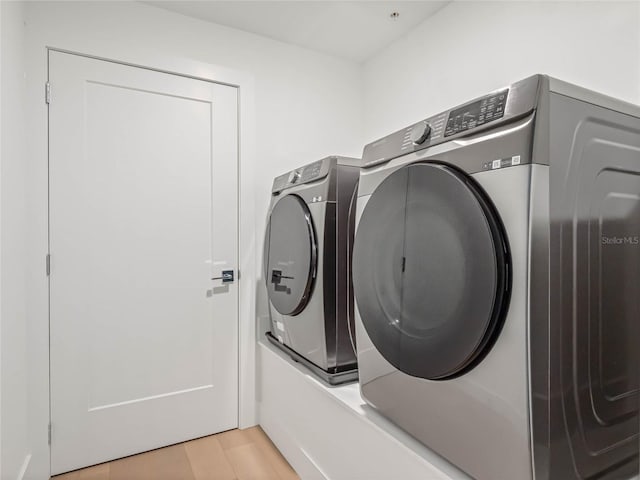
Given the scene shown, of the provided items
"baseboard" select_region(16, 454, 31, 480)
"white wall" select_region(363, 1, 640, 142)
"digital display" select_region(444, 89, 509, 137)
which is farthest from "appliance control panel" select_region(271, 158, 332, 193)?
"baseboard" select_region(16, 454, 31, 480)

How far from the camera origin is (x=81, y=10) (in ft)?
6.49

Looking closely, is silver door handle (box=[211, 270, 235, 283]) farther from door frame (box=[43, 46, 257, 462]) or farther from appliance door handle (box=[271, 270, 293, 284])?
appliance door handle (box=[271, 270, 293, 284])

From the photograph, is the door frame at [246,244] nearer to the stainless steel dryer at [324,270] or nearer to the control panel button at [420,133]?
the stainless steel dryer at [324,270]

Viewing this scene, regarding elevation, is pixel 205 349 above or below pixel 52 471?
above

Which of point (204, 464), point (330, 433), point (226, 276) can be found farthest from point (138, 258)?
point (330, 433)

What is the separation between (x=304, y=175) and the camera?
1922 millimetres

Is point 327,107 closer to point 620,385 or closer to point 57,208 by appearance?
point 57,208

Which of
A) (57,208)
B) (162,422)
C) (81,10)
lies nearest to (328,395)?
(162,422)

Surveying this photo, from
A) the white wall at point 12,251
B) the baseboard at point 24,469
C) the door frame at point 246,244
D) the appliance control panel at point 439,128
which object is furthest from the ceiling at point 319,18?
the baseboard at point 24,469

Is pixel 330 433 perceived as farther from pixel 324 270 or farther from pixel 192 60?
pixel 192 60

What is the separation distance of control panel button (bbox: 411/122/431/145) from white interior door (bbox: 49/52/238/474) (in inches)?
59.7

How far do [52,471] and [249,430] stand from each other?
3.40 feet

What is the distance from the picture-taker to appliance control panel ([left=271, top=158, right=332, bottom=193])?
1729mm

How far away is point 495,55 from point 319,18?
41.9 inches
